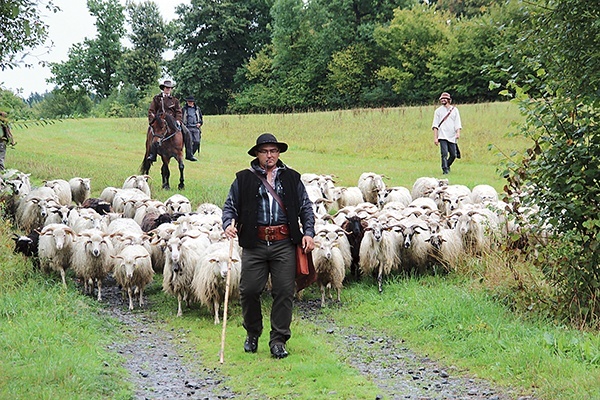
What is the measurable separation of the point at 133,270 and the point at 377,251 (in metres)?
3.81

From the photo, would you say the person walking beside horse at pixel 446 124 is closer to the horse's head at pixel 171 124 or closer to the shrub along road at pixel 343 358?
the horse's head at pixel 171 124

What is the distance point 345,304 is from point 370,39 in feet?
145

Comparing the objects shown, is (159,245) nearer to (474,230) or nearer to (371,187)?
(474,230)

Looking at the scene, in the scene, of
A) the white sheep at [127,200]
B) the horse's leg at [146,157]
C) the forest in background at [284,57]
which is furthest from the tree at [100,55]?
the white sheep at [127,200]

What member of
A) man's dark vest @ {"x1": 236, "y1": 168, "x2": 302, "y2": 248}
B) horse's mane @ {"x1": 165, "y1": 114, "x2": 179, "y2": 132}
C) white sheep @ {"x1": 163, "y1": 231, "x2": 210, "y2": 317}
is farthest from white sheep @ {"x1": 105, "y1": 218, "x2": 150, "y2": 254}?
horse's mane @ {"x1": 165, "y1": 114, "x2": 179, "y2": 132}

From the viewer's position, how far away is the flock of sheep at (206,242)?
9.82 meters

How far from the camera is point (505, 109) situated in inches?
1189

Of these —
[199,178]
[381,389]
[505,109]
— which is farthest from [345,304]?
[505,109]

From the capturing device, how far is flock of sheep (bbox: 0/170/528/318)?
9.82 m

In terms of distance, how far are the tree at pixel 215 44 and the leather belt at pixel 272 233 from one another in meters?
53.3

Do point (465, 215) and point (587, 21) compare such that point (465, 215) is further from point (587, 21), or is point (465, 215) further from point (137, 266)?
point (137, 266)

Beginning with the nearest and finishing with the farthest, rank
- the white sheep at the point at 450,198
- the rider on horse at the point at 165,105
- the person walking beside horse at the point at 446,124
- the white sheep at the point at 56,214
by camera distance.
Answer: the white sheep at the point at 56,214 < the white sheep at the point at 450,198 < the rider on horse at the point at 165,105 < the person walking beside horse at the point at 446,124

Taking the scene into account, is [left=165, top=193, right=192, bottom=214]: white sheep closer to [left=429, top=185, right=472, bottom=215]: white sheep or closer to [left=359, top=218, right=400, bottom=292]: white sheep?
[left=359, top=218, right=400, bottom=292]: white sheep

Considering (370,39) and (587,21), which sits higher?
(370,39)
